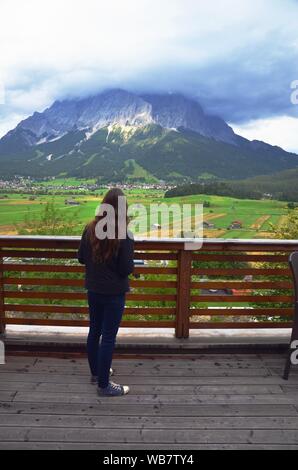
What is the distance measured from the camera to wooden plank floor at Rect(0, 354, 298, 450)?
81.7 inches

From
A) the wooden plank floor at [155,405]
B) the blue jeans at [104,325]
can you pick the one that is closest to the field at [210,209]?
the wooden plank floor at [155,405]

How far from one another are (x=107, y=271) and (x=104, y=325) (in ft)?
1.34

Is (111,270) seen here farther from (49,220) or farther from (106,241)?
(49,220)

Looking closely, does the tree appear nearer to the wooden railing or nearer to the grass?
the grass

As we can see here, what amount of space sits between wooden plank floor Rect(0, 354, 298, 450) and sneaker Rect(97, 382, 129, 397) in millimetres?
39

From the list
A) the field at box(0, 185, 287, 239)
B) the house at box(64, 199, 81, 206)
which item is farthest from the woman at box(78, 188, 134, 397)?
the house at box(64, 199, 81, 206)

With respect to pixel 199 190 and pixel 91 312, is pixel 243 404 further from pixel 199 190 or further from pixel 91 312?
pixel 199 190

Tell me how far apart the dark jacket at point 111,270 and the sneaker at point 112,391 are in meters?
0.74

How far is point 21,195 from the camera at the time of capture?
10.3 m

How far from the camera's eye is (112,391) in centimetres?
249

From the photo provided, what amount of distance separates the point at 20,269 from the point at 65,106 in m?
137

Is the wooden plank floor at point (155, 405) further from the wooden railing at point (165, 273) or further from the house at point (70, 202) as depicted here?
the house at point (70, 202)

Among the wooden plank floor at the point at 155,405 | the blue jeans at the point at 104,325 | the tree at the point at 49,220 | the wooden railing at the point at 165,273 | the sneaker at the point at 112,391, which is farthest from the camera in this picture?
the tree at the point at 49,220

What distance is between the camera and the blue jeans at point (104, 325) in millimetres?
2328
